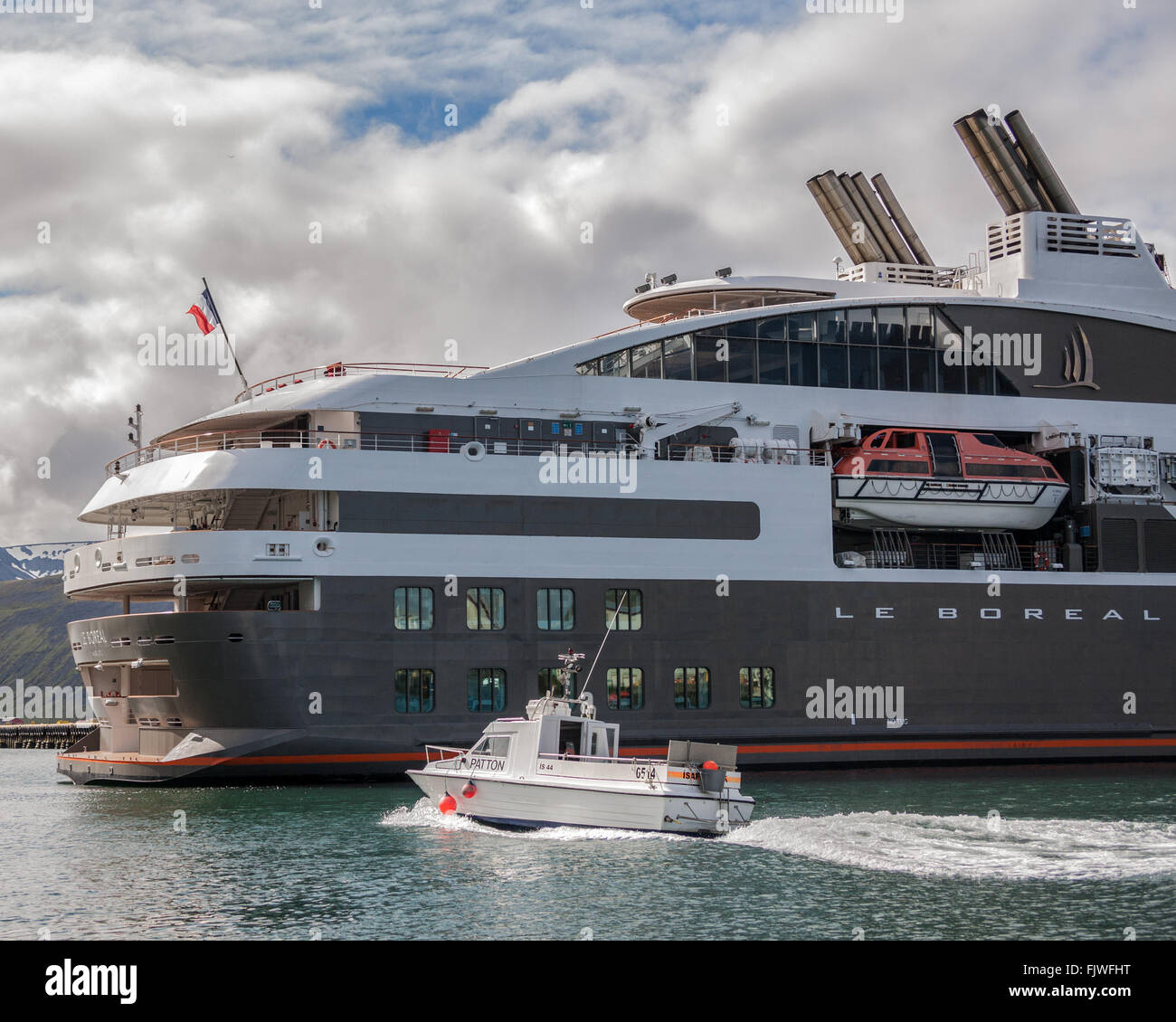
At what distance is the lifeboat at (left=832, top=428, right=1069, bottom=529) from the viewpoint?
34094 millimetres

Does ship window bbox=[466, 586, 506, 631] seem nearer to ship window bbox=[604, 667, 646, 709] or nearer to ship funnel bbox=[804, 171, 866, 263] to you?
ship window bbox=[604, 667, 646, 709]

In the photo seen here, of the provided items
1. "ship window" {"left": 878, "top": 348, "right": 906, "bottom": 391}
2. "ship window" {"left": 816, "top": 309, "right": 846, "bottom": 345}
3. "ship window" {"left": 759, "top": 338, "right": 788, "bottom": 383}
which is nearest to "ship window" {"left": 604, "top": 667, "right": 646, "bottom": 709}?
"ship window" {"left": 759, "top": 338, "right": 788, "bottom": 383}

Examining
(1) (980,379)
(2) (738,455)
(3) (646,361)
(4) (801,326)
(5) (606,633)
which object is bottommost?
(5) (606,633)

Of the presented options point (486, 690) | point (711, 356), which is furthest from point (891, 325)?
point (486, 690)

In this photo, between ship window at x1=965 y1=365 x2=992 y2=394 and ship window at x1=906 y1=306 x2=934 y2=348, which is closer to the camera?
ship window at x1=906 y1=306 x2=934 y2=348

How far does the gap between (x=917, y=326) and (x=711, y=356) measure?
6089mm

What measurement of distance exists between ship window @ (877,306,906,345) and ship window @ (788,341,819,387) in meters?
2.08

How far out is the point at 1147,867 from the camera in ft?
62.4

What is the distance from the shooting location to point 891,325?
1427 inches

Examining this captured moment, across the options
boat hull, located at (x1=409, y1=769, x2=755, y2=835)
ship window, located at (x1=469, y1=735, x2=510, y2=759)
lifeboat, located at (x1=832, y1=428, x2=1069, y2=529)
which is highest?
lifeboat, located at (x1=832, y1=428, x2=1069, y2=529)

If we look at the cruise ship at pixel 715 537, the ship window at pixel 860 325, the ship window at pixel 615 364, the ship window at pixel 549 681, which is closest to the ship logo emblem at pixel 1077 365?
the cruise ship at pixel 715 537

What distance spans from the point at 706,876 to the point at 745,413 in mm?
17600

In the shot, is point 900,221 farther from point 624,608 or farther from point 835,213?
point 624,608
